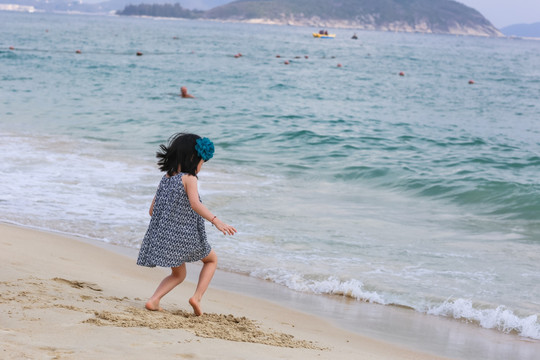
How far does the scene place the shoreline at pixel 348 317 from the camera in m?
5.01

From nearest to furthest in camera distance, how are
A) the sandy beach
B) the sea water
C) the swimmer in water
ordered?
the sandy beach
the sea water
the swimmer in water

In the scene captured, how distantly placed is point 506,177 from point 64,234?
870cm

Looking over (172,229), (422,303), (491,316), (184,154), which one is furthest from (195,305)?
(491,316)

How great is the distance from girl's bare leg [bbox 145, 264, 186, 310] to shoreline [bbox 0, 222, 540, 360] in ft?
0.41

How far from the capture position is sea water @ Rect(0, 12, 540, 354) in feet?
22.2

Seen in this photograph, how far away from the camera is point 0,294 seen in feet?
14.0

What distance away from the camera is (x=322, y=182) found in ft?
38.8

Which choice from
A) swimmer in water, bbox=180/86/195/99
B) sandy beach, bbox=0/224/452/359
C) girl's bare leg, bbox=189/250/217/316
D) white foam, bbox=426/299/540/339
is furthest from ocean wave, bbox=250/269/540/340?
swimmer in water, bbox=180/86/195/99

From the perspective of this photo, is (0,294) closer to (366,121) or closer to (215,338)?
(215,338)

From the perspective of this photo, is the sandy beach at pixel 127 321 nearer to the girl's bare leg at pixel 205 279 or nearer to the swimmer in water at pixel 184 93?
the girl's bare leg at pixel 205 279

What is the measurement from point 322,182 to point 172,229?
24.7 ft

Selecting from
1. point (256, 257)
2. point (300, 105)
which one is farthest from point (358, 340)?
point (300, 105)

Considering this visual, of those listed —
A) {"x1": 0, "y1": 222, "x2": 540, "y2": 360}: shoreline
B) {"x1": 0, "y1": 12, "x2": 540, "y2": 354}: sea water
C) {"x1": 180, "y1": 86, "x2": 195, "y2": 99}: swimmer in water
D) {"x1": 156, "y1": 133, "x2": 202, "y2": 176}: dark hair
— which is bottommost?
{"x1": 0, "y1": 222, "x2": 540, "y2": 360}: shoreline

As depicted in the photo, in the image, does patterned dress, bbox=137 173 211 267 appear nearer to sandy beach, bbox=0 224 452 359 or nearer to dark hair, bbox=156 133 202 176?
dark hair, bbox=156 133 202 176
